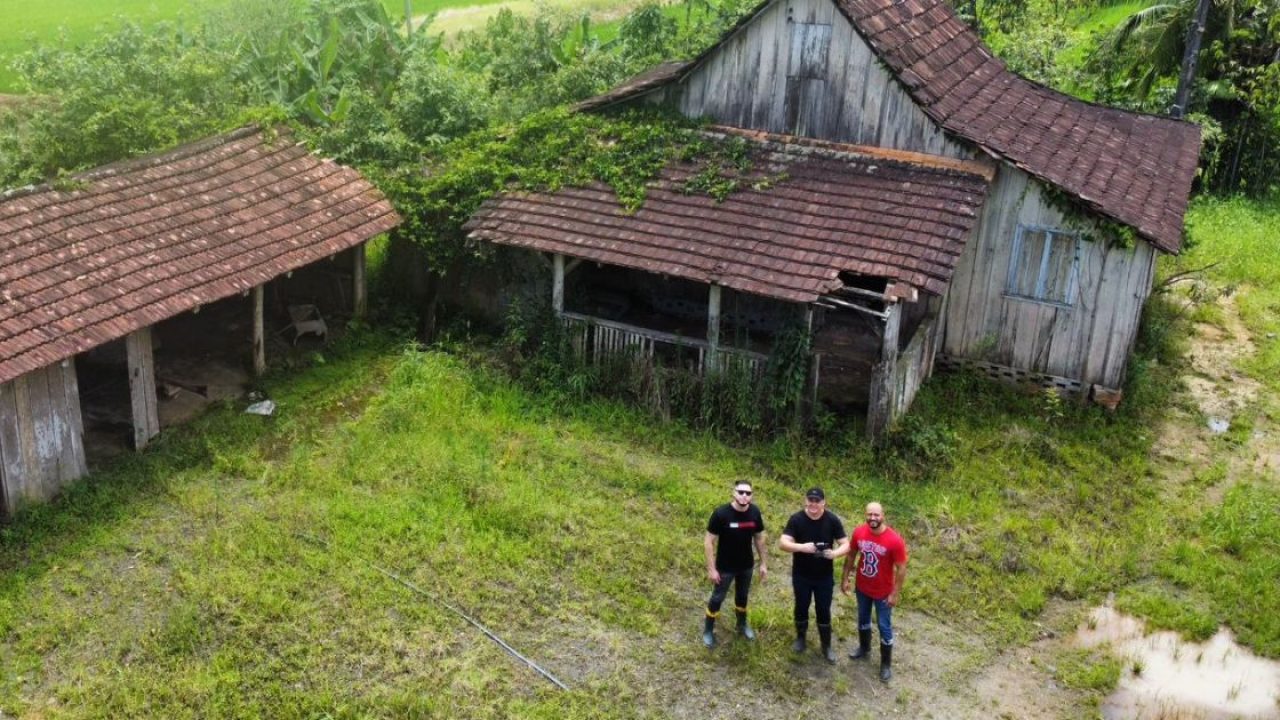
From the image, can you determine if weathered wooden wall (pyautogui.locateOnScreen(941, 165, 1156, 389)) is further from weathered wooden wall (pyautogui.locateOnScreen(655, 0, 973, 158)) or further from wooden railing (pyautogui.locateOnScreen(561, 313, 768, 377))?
wooden railing (pyautogui.locateOnScreen(561, 313, 768, 377))

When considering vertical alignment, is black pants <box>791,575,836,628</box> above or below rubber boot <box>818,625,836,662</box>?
above

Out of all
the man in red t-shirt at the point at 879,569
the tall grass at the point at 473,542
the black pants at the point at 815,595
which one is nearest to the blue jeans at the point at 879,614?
the man in red t-shirt at the point at 879,569

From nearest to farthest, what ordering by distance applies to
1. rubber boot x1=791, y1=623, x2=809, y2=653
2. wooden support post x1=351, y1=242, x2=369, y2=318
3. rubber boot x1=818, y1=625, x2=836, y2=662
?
rubber boot x1=818, y1=625, x2=836, y2=662
rubber boot x1=791, y1=623, x2=809, y2=653
wooden support post x1=351, y1=242, x2=369, y2=318

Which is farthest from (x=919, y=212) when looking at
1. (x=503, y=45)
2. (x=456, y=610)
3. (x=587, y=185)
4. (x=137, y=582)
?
(x=503, y=45)

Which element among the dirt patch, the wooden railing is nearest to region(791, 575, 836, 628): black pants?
the wooden railing

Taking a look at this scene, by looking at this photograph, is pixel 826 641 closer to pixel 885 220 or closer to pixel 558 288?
pixel 885 220

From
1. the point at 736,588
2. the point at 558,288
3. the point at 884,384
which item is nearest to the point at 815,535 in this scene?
the point at 736,588
